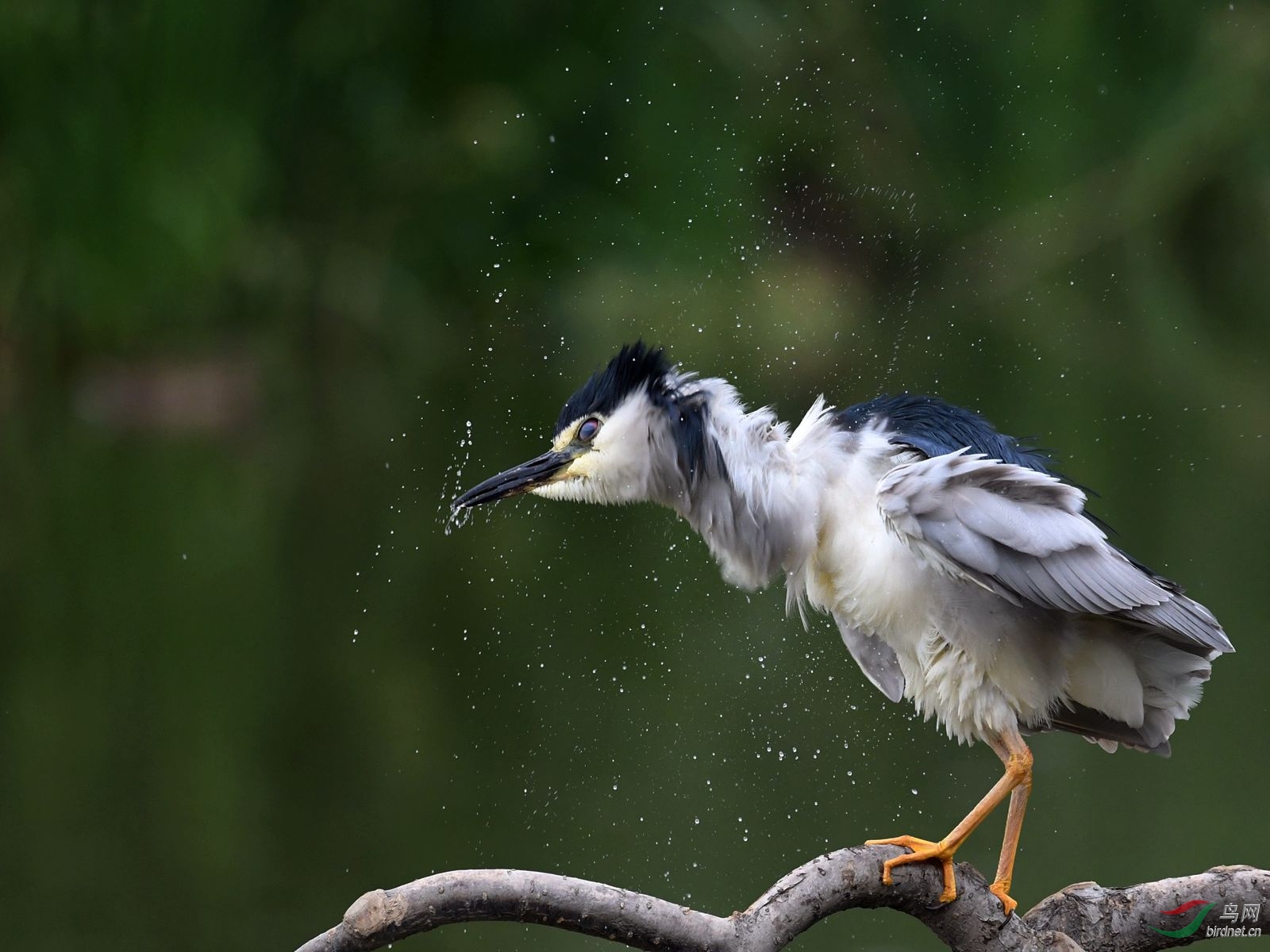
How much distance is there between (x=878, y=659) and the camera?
138 inches

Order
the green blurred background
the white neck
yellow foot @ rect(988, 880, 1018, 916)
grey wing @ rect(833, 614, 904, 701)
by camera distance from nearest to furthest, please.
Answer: yellow foot @ rect(988, 880, 1018, 916) < the white neck < grey wing @ rect(833, 614, 904, 701) < the green blurred background

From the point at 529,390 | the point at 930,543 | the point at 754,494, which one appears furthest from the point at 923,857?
the point at 529,390

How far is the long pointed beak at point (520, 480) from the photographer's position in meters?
3.29

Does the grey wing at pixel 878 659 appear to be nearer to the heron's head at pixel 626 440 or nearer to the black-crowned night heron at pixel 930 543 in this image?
the black-crowned night heron at pixel 930 543

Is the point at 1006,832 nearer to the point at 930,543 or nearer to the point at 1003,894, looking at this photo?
the point at 1003,894

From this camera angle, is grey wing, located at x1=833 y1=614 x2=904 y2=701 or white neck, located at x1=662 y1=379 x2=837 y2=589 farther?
grey wing, located at x1=833 y1=614 x2=904 y2=701

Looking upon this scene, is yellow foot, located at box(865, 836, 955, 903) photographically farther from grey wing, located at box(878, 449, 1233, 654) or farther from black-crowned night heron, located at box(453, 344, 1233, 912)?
grey wing, located at box(878, 449, 1233, 654)

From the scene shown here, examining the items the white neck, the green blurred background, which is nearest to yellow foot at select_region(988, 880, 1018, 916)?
the white neck

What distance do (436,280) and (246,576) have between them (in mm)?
8146

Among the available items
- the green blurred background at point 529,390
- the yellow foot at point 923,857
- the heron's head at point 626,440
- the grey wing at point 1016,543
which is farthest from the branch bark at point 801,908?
the green blurred background at point 529,390

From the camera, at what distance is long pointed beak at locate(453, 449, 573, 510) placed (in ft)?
10.8

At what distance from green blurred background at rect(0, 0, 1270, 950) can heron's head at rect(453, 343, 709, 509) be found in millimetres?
1906

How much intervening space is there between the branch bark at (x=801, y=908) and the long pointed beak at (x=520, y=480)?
39.6 inches

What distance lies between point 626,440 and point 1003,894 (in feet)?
3.62
